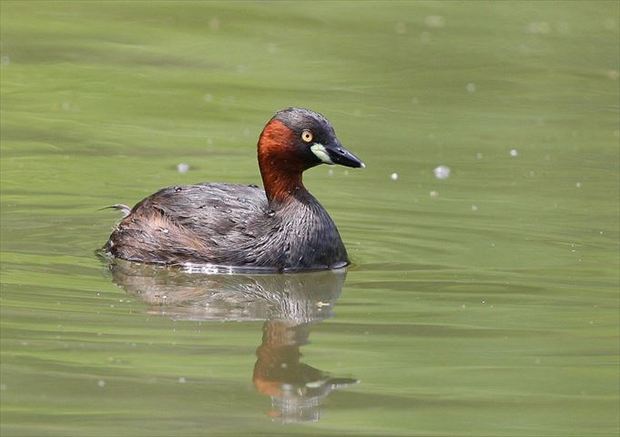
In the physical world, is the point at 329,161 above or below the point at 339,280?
above

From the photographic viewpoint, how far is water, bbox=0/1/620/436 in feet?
24.0

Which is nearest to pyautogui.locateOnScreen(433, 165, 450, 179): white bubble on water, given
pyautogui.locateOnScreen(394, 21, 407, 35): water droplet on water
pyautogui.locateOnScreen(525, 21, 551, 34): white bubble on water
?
pyautogui.locateOnScreen(394, 21, 407, 35): water droplet on water

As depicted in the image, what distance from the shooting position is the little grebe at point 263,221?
392 inches

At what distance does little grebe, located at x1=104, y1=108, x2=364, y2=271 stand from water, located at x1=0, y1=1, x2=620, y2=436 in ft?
0.64

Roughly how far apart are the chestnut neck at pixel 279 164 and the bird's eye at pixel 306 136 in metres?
0.07

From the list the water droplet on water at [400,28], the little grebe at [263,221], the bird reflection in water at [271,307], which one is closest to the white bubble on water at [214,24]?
the water droplet on water at [400,28]

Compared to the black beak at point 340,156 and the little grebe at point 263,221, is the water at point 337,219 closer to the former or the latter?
the little grebe at point 263,221

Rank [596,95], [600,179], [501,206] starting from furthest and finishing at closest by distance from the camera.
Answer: [596,95] → [600,179] → [501,206]

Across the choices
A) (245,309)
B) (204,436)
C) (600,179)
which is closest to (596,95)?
(600,179)

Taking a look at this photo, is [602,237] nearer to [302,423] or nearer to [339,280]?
[339,280]

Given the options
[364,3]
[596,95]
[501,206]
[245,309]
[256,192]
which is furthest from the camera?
[364,3]

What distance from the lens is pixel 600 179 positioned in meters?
12.2

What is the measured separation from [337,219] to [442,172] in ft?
4.32

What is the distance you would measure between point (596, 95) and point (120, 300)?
23.0ft
